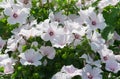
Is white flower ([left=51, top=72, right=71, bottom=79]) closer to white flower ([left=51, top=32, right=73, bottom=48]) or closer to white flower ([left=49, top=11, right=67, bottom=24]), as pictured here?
white flower ([left=51, top=32, right=73, bottom=48])

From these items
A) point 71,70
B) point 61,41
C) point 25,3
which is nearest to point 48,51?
point 61,41

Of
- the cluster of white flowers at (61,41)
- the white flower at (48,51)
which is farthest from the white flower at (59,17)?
the white flower at (48,51)

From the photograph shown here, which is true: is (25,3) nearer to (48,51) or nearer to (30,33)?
(30,33)

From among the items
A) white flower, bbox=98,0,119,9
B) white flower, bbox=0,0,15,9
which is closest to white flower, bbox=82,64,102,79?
white flower, bbox=98,0,119,9

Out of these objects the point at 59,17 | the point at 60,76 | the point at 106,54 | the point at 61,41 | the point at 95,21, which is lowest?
the point at 60,76

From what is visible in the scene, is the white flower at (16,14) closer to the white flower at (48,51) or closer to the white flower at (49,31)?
the white flower at (49,31)

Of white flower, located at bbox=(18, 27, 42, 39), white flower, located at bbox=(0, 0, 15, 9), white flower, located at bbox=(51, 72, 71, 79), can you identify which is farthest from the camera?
white flower, located at bbox=(0, 0, 15, 9)
